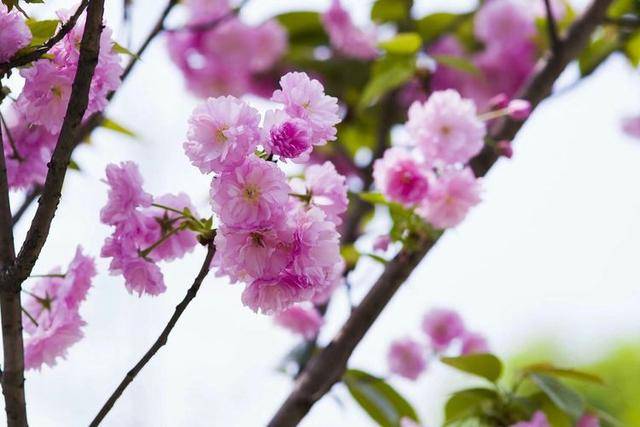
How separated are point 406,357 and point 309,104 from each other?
3.47 ft

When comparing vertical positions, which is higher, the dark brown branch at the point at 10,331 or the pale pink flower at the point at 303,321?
the pale pink flower at the point at 303,321

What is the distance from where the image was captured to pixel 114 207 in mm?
846

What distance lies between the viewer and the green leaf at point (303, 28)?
2096 mm

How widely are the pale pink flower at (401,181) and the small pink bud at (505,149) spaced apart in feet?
0.40

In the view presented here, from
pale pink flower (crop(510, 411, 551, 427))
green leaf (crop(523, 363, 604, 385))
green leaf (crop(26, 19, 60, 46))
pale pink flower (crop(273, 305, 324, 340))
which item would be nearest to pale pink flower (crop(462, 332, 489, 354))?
pale pink flower (crop(273, 305, 324, 340))

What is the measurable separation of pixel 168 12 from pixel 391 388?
23.8 inches

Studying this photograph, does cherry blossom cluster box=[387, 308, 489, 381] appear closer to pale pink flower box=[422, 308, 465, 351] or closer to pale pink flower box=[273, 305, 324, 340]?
pale pink flower box=[422, 308, 465, 351]

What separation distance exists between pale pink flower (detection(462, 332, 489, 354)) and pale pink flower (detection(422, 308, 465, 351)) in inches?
0.6

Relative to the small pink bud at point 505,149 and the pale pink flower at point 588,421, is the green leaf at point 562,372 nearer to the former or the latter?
the pale pink flower at point 588,421

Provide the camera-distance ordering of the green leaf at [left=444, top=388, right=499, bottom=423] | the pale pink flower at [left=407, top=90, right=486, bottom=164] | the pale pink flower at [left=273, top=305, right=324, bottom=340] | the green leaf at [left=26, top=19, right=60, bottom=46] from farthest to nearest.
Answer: the pale pink flower at [left=273, top=305, right=324, bottom=340], the green leaf at [left=444, top=388, right=499, bottom=423], the pale pink flower at [left=407, top=90, right=486, bottom=164], the green leaf at [left=26, top=19, right=60, bottom=46]

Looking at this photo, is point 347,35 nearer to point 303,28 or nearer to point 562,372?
point 303,28

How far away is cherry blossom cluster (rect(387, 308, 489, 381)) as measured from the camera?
1.76 m

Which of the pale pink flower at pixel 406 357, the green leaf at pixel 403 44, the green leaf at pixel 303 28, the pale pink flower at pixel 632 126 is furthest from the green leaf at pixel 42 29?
the pale pink flower at pixel 632 126

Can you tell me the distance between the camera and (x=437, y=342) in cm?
179
